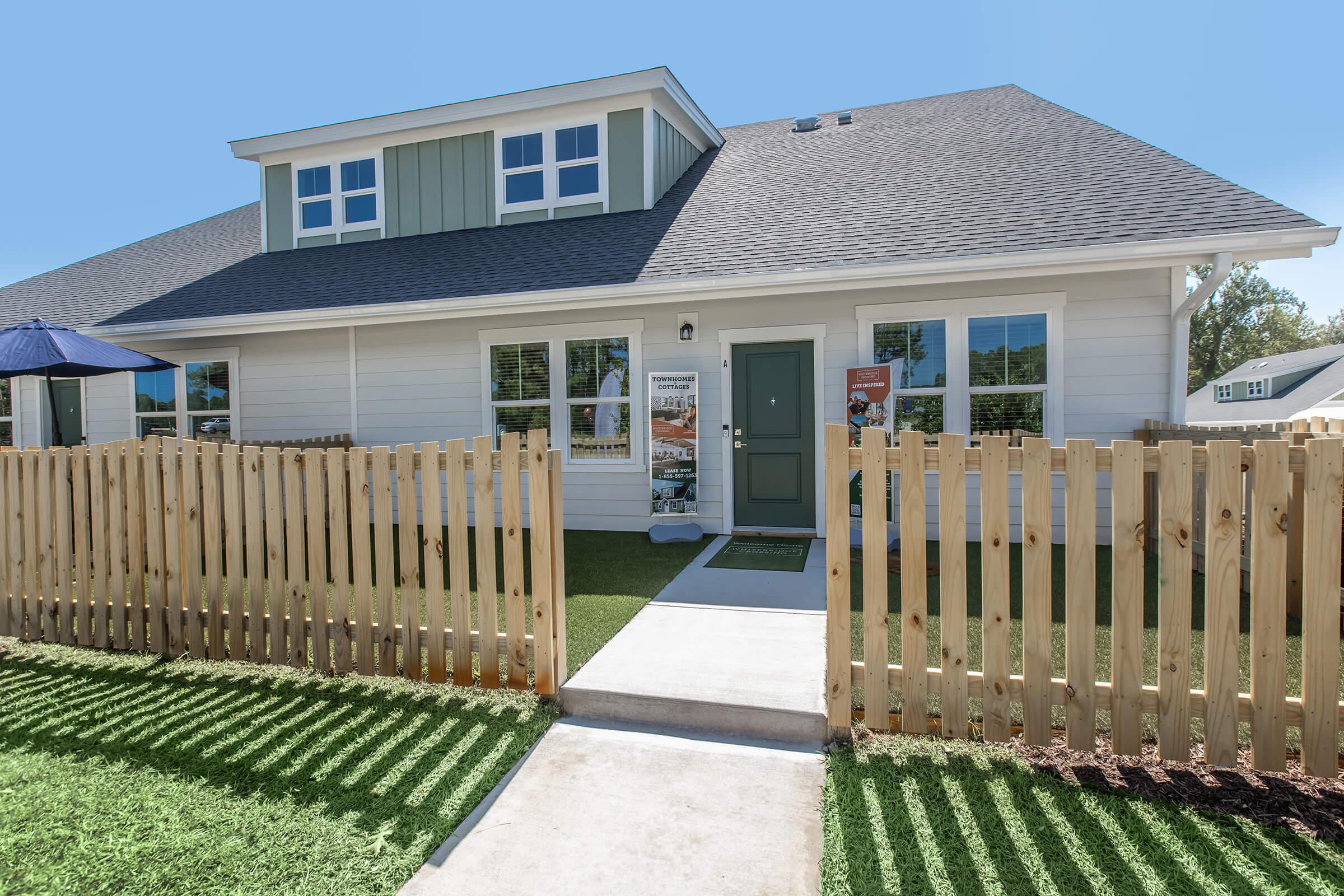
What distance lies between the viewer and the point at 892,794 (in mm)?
2477

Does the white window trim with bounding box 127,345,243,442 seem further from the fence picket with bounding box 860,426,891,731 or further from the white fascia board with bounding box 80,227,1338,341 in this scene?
the fence picket with bounding box 860,426,891,731

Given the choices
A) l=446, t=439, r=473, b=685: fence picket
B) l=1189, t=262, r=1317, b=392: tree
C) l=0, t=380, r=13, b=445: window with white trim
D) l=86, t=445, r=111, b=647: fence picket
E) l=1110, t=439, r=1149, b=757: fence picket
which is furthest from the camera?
l=1189, t=262, r=1317, b=392: tree

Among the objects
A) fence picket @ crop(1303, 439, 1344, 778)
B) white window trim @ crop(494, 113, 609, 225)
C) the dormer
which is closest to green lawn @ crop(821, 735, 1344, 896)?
fence picket @ crop(1303, 439, 1344, 778)

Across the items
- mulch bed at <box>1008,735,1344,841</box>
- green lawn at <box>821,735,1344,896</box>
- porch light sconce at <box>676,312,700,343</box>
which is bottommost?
mulch bed at <box>1008,735,1344,841</box>

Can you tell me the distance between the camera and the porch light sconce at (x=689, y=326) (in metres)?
7.77

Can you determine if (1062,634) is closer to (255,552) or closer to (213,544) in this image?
(255,552)

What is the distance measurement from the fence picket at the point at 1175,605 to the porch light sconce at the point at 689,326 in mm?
5610

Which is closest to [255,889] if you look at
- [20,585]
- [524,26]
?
[20,585]

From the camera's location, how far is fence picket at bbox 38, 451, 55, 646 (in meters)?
4.26

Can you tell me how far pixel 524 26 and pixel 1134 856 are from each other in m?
12.1

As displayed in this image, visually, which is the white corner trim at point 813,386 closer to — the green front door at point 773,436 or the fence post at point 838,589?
the green front door at point 773,436

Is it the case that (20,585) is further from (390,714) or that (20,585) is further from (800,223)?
(800,223)

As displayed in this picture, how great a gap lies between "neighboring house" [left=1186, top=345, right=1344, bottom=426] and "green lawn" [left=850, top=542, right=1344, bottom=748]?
69.3ft

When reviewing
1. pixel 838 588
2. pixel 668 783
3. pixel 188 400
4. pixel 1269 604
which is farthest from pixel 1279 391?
pixel 188 400
